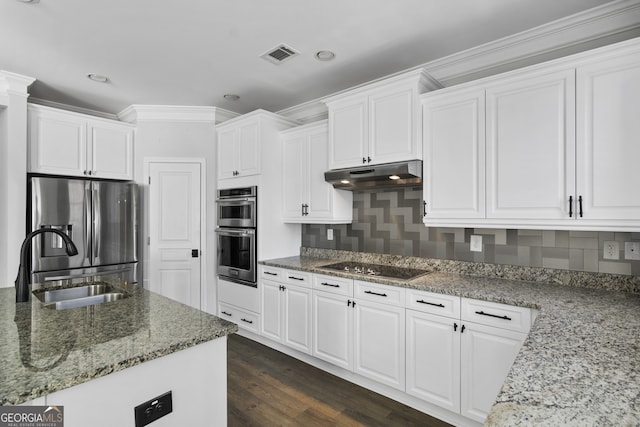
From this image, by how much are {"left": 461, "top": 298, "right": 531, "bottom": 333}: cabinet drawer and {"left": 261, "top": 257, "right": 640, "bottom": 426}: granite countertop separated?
4 cm

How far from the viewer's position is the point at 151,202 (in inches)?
157

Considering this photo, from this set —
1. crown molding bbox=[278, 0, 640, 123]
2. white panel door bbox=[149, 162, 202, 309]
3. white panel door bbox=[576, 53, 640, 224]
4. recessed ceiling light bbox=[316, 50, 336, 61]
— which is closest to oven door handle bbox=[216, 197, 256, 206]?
white panel door bbox=[149, 162, 202, 309]

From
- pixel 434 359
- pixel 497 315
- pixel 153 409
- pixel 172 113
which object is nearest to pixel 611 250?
pixel 497 315

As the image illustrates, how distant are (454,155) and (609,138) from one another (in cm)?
86

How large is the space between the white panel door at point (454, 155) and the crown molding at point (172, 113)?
267cm

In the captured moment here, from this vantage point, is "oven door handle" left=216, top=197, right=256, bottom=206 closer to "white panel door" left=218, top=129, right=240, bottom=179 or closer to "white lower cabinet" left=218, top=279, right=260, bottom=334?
"white panel door" left=218, top=129, right=240, bottom=179

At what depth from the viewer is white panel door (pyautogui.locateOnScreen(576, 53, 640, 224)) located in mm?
1830

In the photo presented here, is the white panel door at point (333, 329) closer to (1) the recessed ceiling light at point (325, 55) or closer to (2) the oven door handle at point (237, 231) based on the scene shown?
(2) the oven door handle at point (237, 231)

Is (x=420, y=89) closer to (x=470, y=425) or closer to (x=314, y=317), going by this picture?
(x=314, y=317)

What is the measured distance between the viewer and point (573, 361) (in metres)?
1.10

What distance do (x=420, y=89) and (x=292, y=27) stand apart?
107 centimetres

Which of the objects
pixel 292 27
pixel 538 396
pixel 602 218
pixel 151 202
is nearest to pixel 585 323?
pixel 602 218

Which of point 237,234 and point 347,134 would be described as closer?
point 347,134

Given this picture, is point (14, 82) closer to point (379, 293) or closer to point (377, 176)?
point (377, 176)
